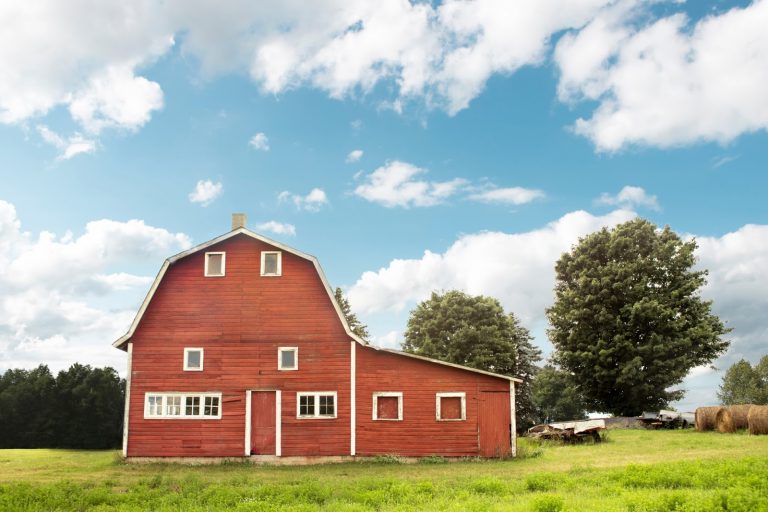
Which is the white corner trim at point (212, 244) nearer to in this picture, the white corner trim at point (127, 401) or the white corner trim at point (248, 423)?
the white corner trim at point (127, 401)

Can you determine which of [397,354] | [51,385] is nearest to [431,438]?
[397,354]

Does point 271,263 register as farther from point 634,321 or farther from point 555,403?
point 555,403

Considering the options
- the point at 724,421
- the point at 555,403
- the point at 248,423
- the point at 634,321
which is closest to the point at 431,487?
the point at 248,423

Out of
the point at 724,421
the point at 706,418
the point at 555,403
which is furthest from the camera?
the point at 555,403

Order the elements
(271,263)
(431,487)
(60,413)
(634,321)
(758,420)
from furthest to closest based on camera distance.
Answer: (60,413) < (634,321) < (758,420) < (271,263) < (431,487)

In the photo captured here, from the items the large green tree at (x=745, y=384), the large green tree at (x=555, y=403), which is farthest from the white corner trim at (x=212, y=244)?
the large green tree at (x=745, y=384)

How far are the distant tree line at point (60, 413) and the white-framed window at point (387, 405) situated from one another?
1527 inches

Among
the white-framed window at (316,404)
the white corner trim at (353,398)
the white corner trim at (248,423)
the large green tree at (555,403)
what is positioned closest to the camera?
the white corner trim at (353,398)

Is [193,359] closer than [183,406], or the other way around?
[183,406]

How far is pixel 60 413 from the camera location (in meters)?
60.0

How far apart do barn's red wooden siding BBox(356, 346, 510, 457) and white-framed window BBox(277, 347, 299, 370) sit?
107 inches

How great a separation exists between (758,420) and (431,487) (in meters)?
23.4

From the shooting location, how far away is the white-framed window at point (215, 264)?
31141 mm

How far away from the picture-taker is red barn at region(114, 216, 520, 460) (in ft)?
97.0
